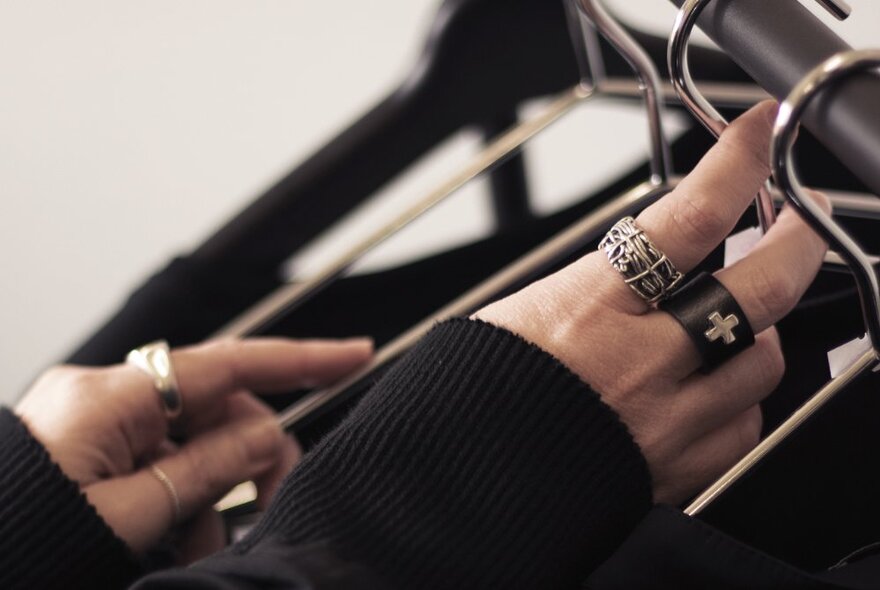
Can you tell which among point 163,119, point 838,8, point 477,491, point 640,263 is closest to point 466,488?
point 477,491

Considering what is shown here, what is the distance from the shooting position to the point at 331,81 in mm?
1065

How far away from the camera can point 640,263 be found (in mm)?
342

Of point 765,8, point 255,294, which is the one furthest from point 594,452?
point 255,294

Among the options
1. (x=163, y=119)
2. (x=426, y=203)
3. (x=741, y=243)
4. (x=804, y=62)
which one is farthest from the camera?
(x=163, y=119)

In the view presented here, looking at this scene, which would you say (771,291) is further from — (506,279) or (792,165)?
(506,279)

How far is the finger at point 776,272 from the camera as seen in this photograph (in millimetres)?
343

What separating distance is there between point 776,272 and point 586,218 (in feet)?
0.53

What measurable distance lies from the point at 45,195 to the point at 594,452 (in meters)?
0.99

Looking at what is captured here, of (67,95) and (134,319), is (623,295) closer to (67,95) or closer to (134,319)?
(134,319)

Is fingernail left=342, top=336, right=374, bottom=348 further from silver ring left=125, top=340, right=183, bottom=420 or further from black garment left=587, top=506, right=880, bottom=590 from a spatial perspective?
black garment left=587, top=506, right=880, bottom=590

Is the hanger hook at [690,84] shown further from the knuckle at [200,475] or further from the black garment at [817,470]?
the knuckle at [200,475]

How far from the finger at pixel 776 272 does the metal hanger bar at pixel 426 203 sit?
0.49 ft

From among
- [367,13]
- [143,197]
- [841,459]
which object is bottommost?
[841,459]

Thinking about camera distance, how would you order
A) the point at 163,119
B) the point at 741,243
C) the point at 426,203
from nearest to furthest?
the point at 741,243, the point at 426,203, the point at 163,119
